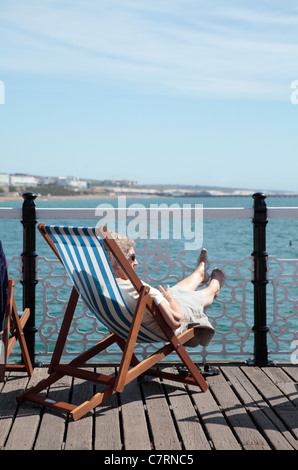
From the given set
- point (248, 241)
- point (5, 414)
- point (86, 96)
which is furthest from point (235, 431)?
point (86, 96)

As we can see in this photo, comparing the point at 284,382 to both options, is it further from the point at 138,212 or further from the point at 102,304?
the point at 138,212

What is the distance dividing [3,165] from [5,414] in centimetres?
7844

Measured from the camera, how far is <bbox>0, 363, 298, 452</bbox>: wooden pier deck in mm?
2883

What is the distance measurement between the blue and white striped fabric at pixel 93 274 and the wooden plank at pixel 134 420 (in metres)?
0.37

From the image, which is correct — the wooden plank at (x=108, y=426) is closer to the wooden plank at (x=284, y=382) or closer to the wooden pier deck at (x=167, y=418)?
the wooden pier deck at (x=167, y=418)

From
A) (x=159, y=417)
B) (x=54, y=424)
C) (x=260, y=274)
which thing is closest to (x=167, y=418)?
(x=159, y=417)

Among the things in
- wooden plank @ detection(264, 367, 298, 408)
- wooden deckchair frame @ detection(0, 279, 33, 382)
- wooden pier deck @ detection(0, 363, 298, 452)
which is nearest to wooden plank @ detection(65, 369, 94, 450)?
wooden pier deck @ detection(0, 363, 298, 452)

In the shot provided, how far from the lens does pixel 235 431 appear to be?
3014 millimetres

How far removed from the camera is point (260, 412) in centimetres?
329

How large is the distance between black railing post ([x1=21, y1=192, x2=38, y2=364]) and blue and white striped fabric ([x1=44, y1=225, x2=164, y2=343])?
799mm

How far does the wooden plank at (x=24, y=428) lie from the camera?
113 inches

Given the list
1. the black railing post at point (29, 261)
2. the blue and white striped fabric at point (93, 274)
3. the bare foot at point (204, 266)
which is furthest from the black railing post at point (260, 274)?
the black railing post at point (29, 261)

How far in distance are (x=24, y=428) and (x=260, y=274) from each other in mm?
1946
